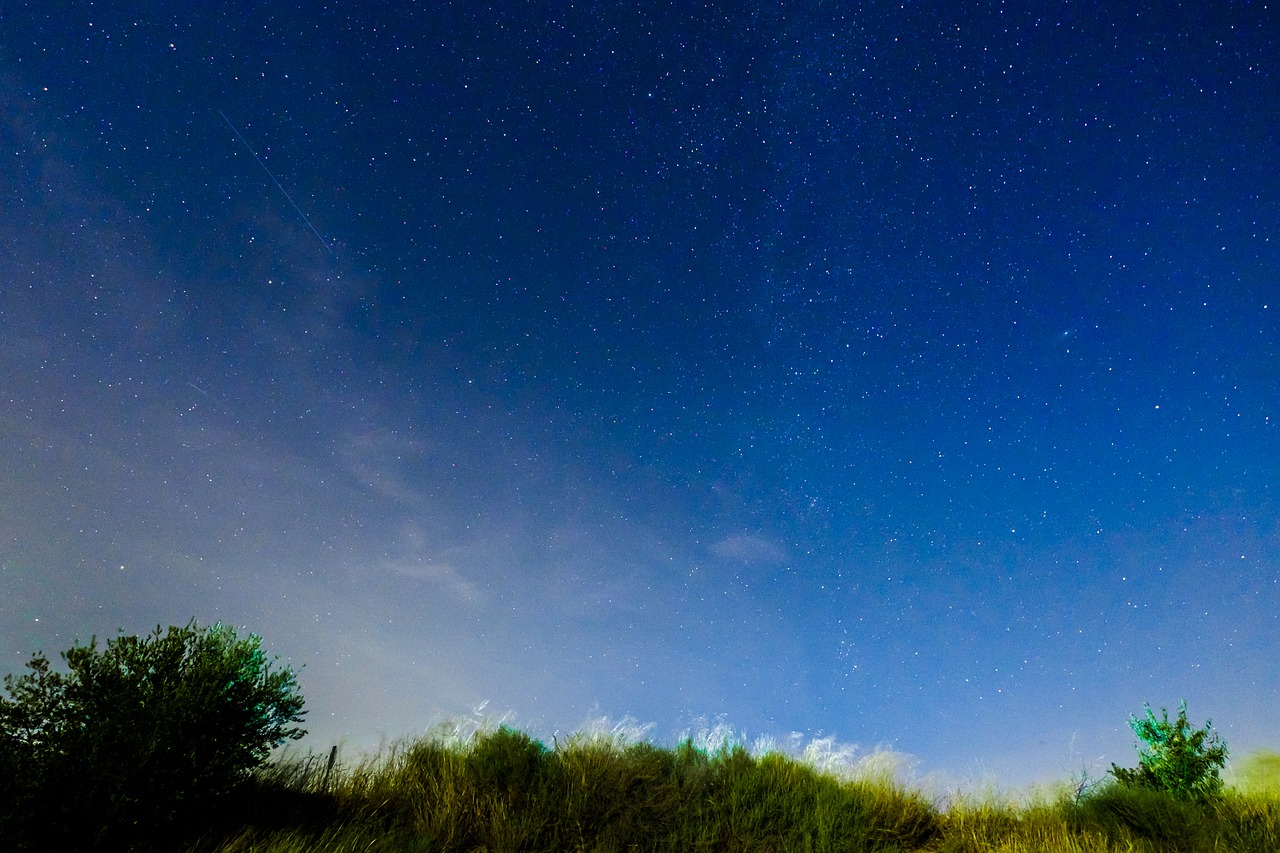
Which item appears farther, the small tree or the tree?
the small tree

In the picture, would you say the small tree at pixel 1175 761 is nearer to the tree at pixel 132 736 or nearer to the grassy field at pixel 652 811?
the grassy field at pixel 652 811

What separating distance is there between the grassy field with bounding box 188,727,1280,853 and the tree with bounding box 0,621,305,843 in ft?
2.73

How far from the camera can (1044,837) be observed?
343 inches

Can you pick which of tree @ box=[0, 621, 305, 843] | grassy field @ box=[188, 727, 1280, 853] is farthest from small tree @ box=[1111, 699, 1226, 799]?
tree @ box=[0, 621, 305, 843]

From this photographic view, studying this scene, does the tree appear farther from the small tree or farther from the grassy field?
the small tree

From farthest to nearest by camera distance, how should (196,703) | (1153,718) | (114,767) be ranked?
(1153,718), (196,703), (114,767)

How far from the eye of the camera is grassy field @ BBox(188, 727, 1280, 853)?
8.16 m

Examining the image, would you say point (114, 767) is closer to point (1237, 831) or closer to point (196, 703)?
point (196, 703)

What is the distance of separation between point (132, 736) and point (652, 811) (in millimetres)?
6889

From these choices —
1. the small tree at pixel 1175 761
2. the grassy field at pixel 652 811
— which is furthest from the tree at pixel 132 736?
the small tree at pixel 1175 761

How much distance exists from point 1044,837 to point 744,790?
436cm

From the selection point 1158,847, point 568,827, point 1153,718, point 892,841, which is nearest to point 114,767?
point 568,827

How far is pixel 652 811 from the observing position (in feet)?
30.6

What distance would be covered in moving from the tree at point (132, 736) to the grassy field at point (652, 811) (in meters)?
0.83
